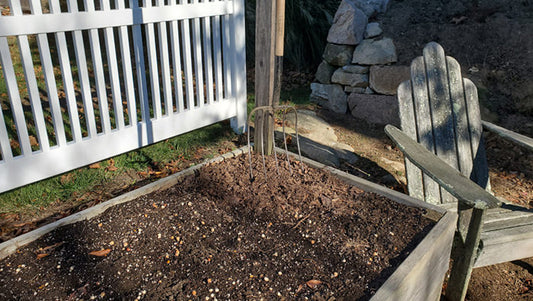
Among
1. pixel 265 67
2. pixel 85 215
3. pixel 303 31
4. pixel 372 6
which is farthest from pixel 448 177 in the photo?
pixel 303 31

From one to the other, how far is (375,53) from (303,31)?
142 cm

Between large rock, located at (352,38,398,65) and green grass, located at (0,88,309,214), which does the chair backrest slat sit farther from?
Answer: green grass, located at (0,88,309,214)

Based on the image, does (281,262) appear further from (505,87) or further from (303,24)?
(303,24)

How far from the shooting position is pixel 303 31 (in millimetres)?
5633

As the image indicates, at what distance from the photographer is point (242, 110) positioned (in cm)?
389

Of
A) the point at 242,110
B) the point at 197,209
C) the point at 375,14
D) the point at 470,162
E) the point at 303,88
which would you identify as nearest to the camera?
the point at 197,209

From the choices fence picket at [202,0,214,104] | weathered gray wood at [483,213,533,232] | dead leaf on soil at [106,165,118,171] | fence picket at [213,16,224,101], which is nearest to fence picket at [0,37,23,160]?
dead leaf on soil at [106,165,118,171]

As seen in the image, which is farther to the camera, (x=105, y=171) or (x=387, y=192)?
(x=105, y=171)

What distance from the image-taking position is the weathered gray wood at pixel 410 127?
2.79 m

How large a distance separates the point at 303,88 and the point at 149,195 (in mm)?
3386

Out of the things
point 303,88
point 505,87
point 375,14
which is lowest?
point 303,88

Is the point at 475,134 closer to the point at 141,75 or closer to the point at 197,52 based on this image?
the point at 197,52

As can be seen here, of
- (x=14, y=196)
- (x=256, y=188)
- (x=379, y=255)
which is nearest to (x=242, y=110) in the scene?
(x=256, y=188)

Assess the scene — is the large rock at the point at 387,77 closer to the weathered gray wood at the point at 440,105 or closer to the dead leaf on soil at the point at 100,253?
the weathered gray wood at the point at 440,105
